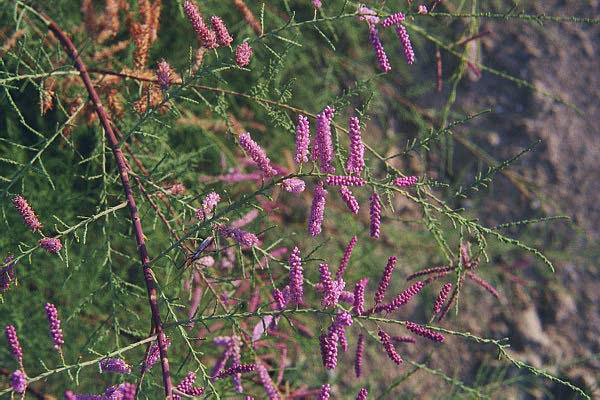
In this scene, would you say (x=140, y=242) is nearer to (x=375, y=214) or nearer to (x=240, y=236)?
(x=240, y=236)

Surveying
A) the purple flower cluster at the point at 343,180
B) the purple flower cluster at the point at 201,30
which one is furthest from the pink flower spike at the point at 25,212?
the purple flower cluster at the point at 343,180

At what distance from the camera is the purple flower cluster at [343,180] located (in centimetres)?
100

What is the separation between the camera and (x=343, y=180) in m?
1.01

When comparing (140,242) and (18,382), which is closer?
(18,382)

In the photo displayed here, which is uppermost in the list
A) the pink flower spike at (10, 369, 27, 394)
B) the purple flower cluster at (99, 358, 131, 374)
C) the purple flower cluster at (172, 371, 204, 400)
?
the pink flower spike at (10, 369, 27, 394)

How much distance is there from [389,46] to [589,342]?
4.34ft

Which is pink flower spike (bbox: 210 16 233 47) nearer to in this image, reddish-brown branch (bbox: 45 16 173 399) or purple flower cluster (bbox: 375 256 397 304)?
reddish-brown branch (bbox: 45 16 173 399)

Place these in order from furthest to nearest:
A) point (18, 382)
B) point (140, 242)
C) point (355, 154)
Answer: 1. point (140, 242)
2. point (355, 154)
3. point (18, 382)

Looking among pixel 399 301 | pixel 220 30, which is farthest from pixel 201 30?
pixel 399 301

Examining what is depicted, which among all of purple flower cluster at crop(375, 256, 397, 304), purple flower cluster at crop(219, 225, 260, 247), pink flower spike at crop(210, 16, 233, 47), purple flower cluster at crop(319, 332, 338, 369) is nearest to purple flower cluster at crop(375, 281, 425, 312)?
Result: purple flower cluster at crop(375, 256, 397, 304)

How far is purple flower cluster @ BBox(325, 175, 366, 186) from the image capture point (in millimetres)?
1004

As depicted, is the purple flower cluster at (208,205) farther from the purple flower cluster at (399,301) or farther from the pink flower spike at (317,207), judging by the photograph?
the purple flower cluster at (399,301)

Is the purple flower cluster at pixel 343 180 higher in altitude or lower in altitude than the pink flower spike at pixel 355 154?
lower

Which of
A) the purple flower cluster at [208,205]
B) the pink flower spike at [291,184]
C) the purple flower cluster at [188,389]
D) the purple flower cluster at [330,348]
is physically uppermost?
the pink flower spike at [291,184]
